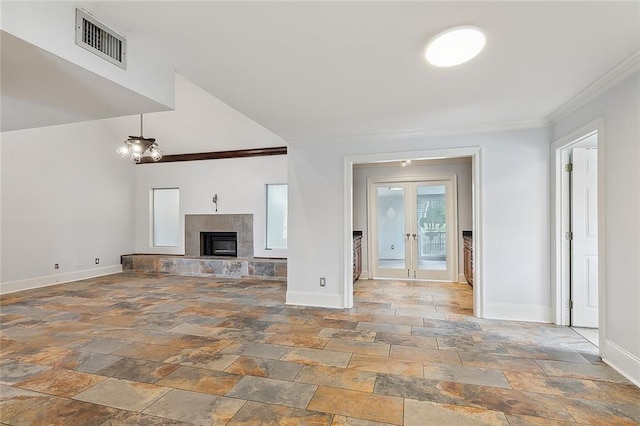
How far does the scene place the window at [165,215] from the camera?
25.8ft

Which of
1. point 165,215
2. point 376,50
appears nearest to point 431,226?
point 376,50

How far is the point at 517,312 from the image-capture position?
3773 millimetres

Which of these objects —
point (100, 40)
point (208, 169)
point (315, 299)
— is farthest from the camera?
point (208, 169)

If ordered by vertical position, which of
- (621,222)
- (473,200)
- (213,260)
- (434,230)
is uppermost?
(473,200)

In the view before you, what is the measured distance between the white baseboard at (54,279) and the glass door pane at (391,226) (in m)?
6.23

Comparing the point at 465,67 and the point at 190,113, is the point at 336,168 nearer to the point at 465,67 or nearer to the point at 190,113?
the point at 465,67

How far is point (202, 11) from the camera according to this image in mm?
1687

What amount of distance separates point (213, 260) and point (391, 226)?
401 cm

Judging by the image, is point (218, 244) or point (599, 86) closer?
point (599, 86)

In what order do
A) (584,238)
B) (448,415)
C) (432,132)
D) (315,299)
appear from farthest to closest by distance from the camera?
1. (315,299)
2. (432,132)
3. (584,238)
4. (448,415)

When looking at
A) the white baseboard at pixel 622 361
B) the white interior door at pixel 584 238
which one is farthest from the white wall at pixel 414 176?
the white baseboard at pixel 622 361

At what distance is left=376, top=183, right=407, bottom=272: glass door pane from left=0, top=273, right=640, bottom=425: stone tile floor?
222 cm

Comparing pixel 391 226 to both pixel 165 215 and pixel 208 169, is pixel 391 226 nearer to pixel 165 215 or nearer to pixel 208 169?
pixel 208 169

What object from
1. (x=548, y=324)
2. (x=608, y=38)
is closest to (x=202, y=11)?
(x=608, y=38)
